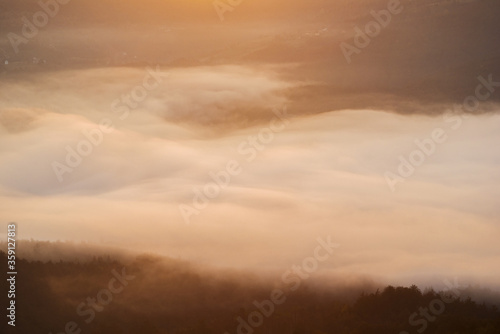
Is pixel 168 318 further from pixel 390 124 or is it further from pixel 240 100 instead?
pixel 240 100

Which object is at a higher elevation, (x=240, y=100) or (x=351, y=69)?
(x=351, y=69)

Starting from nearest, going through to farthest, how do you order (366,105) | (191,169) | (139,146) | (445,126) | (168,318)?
(168,318), (191,169), (139,146), (445,126), (366,105)

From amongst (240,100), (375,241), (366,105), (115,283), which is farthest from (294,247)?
(240,100)

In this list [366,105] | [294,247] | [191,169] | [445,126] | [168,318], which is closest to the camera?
[168,318]

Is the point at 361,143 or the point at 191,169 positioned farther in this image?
the point at 361,143

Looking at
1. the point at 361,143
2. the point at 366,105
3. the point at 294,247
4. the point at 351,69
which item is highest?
the point at 351,69

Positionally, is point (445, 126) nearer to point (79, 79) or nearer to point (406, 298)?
point (79, 79)

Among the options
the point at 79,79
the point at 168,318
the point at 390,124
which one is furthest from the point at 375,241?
the point at 79,79
